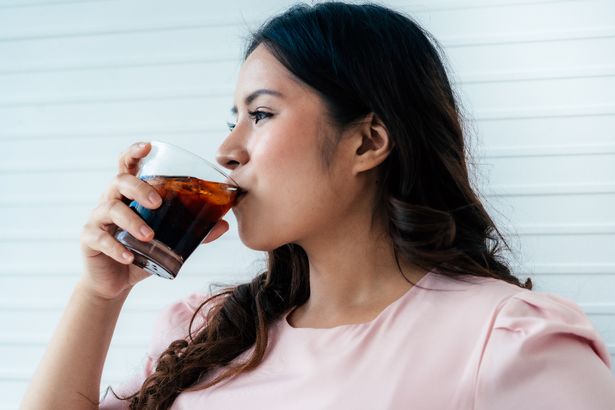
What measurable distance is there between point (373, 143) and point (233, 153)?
287 millimetres

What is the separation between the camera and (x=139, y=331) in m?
2.28

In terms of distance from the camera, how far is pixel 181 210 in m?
1.21

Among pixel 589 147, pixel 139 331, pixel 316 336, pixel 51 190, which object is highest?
pixel 589 147

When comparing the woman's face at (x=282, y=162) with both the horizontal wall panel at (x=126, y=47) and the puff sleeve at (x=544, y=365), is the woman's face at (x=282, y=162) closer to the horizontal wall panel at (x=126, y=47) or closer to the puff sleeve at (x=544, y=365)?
the puff sleeve at (x=544, y=365)

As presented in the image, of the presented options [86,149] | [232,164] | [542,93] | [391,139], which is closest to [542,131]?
[542,93]

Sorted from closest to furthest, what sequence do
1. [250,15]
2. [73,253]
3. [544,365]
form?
1. [544,365]
2. [250,15]
3. [73,253]

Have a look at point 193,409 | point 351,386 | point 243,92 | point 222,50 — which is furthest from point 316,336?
point 222,50

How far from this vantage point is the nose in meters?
1.34

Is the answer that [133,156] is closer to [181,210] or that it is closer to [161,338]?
[181,210]

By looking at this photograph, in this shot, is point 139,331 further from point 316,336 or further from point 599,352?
point 599,352

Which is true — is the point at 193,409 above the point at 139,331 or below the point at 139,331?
above

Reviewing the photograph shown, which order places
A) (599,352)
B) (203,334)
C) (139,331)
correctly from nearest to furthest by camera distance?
(599,352) → (203,334) → (139,331)

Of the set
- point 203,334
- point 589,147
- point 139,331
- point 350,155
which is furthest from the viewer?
point 139,331

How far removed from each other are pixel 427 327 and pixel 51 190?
160 cm
